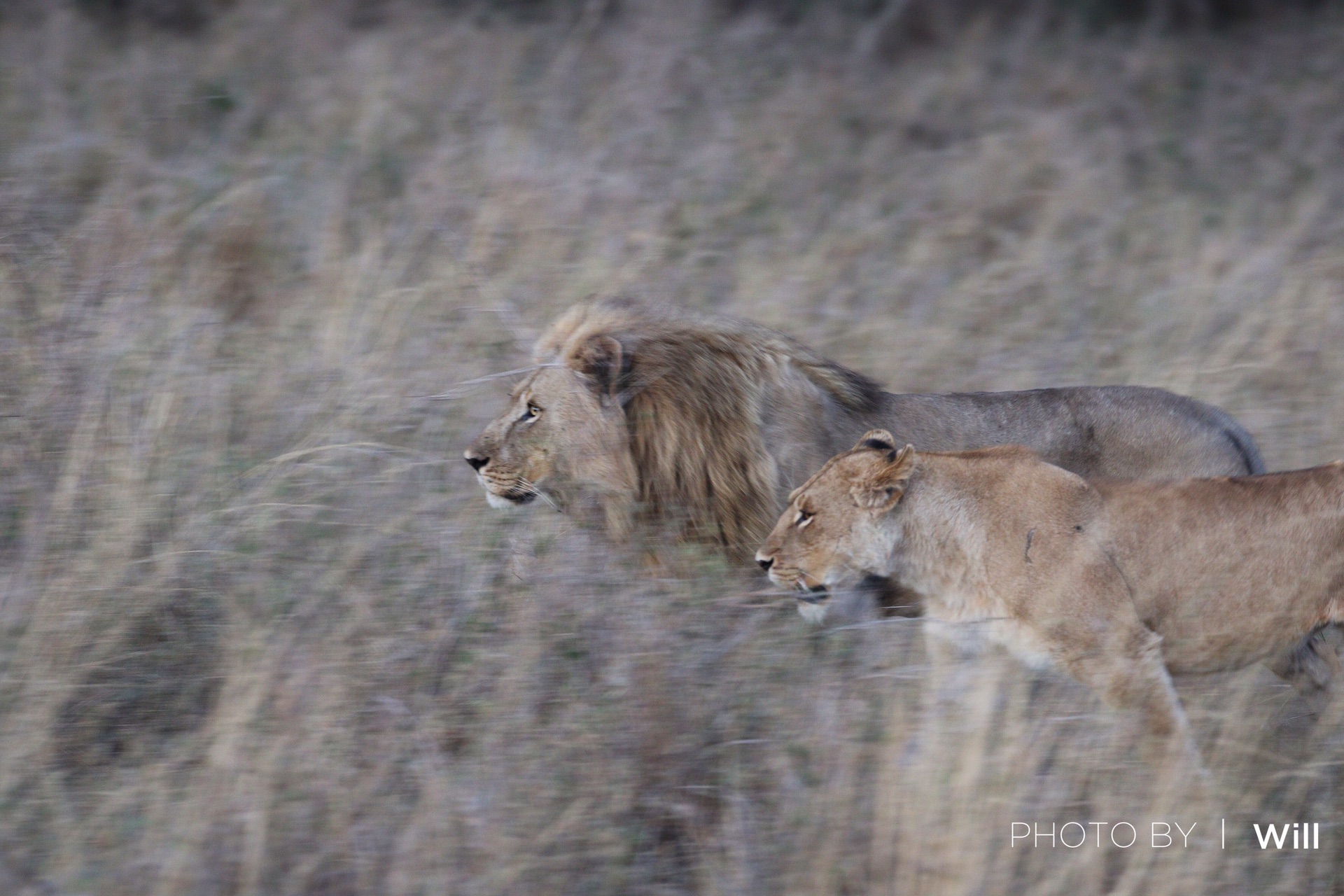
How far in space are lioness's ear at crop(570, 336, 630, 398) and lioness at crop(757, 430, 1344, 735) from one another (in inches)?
30.4

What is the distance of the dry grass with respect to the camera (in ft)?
10.9

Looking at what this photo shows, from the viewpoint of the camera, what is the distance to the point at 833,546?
13.3 feet

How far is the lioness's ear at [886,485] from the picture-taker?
13.0 feet

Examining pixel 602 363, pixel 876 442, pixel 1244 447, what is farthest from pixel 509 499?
pixel 1244 447

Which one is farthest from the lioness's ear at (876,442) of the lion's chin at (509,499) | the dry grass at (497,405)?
the lion's chin at (509,499)

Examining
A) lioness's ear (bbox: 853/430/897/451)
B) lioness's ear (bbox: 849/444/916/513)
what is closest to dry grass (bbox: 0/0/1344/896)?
lioness's ear (bbox: 849/444/916/513)

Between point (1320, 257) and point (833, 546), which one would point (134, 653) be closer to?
point (833, 546)

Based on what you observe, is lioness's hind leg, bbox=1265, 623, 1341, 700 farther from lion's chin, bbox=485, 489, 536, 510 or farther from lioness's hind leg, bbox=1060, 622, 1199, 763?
lion's chin, bbox=485, 489, 536, 510

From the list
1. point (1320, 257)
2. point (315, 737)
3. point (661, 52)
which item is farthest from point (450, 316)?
point (1320, 257)

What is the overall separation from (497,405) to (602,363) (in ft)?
3.37

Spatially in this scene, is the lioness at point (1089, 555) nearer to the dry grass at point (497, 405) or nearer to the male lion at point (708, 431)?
the dry grass at point (497, 405)

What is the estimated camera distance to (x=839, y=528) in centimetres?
405

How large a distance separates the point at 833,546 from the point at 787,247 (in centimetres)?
399

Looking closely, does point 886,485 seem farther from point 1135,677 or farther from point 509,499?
point 509,499
